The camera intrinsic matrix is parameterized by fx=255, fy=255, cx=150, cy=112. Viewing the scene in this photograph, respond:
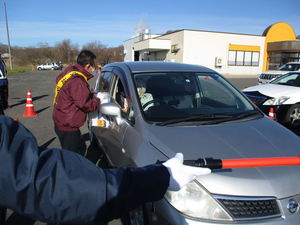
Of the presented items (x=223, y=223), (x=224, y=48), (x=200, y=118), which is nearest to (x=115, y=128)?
(x=200, y=118)

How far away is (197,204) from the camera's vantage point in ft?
5.96

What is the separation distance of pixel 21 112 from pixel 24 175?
9.03 metres

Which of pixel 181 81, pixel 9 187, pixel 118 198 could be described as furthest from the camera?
pixel 181 81

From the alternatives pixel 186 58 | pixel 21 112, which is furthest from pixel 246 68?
pixel 21 112

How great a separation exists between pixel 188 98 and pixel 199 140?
1242mm

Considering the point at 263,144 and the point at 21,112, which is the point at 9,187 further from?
the point at 21,112

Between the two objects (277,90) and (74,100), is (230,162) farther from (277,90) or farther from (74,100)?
(277,90)

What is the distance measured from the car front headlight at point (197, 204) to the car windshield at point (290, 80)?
6.53 m

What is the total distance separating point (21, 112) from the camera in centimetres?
899

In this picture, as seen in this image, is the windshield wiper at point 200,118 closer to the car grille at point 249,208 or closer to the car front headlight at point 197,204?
the car front headlight at point 197,204

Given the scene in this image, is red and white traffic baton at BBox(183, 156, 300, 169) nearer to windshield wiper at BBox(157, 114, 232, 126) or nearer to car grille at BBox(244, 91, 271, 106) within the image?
windshield wiper at BBox(157, 114, 232, 126)

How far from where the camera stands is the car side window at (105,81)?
4.08 meters

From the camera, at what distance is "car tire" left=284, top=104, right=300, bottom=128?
6.20m

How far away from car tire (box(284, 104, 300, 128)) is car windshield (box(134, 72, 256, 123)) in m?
3.28
